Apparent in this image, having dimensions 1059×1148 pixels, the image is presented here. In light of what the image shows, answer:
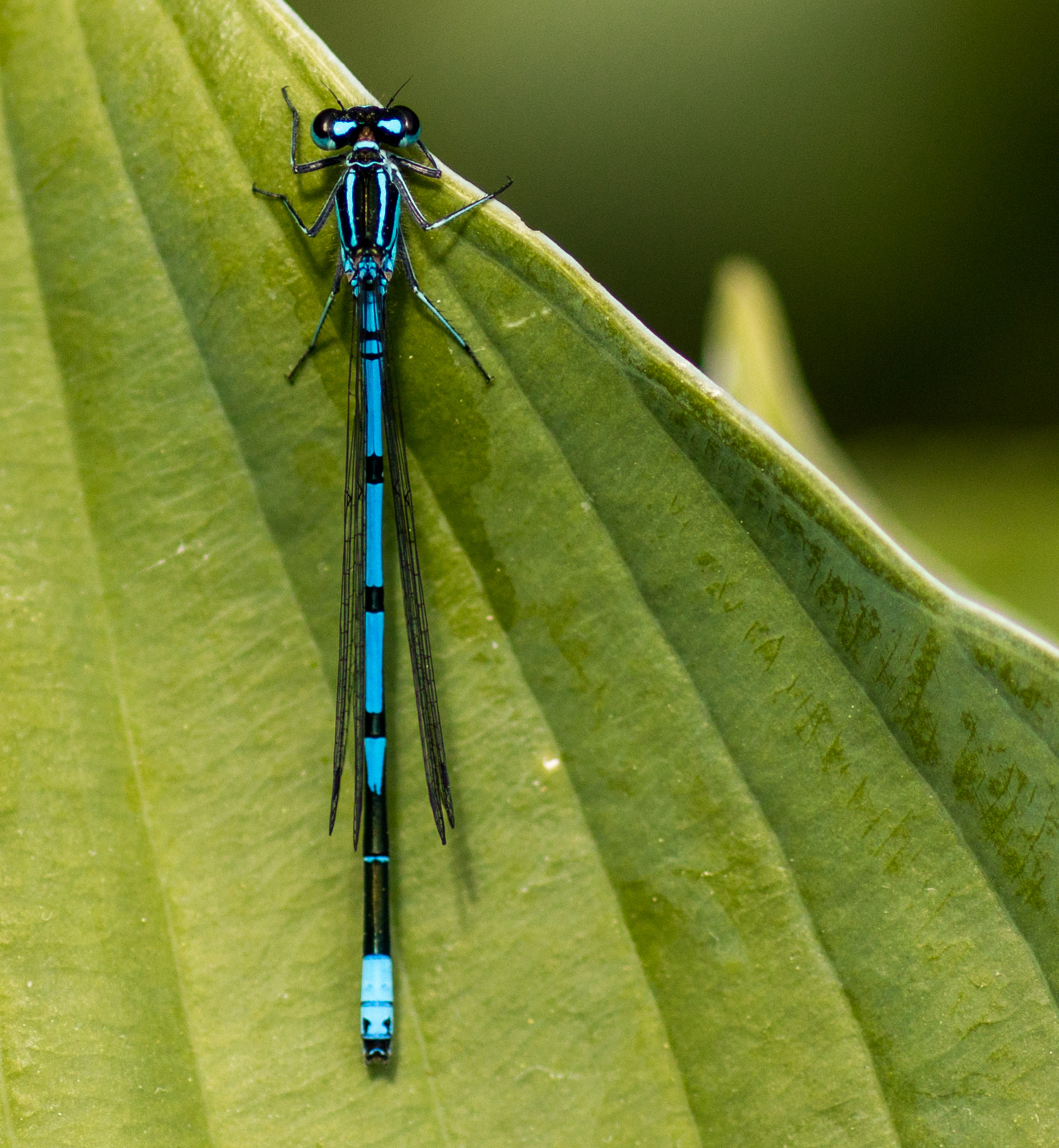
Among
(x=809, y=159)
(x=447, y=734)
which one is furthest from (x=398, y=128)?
(x=809, y=159)

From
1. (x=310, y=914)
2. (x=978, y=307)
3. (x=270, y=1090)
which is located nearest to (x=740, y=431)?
(x=310, y=914)

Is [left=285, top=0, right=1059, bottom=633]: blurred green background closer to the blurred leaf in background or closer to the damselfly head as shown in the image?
the blurred leaf in background

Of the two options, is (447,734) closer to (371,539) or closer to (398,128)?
(371,539)

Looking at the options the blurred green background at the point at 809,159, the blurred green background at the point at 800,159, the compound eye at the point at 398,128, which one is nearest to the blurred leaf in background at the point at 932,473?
the blurred green background at the point at 809,159

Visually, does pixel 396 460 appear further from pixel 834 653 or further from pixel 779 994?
pixel 779 994

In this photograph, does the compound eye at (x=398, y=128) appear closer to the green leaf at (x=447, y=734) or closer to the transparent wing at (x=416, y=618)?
the green leaf at (x=447, y=734)
